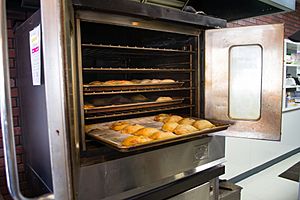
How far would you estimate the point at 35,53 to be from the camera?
3.70 ft

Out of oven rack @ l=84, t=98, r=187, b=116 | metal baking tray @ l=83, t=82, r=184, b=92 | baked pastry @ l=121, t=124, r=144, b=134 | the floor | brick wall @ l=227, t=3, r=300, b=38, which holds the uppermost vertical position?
brick wall @ l=227, t=3, r=300, b=38

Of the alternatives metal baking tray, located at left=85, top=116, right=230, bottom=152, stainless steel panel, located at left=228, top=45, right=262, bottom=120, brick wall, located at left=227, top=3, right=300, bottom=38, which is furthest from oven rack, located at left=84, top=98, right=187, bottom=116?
brick wall, located at left=227, top=3, right=300, bottom=38

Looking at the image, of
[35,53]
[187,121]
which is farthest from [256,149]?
[35,53]

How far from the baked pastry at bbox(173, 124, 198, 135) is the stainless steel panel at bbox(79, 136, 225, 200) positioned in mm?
79

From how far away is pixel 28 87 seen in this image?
52.3 inches

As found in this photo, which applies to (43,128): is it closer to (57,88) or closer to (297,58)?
(57,88)

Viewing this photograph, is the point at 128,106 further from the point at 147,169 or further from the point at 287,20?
the point at 287,20

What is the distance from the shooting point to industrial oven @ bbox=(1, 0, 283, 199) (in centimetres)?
109

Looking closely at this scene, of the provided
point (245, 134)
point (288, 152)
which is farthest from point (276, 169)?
point (245, 134)

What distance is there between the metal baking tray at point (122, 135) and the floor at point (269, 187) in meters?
2.06

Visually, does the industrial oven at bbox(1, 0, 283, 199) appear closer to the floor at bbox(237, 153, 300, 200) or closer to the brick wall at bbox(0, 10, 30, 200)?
the brick wall at bbox(0, 10, 30, 200)

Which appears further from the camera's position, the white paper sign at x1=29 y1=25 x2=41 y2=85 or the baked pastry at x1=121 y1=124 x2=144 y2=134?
the baked pastry at x1=121 y1=124 x2=144 y2=134

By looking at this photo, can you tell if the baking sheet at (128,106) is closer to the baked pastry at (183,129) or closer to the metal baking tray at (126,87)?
the metal baking tray at (126,87)

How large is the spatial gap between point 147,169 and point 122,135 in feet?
0.71
